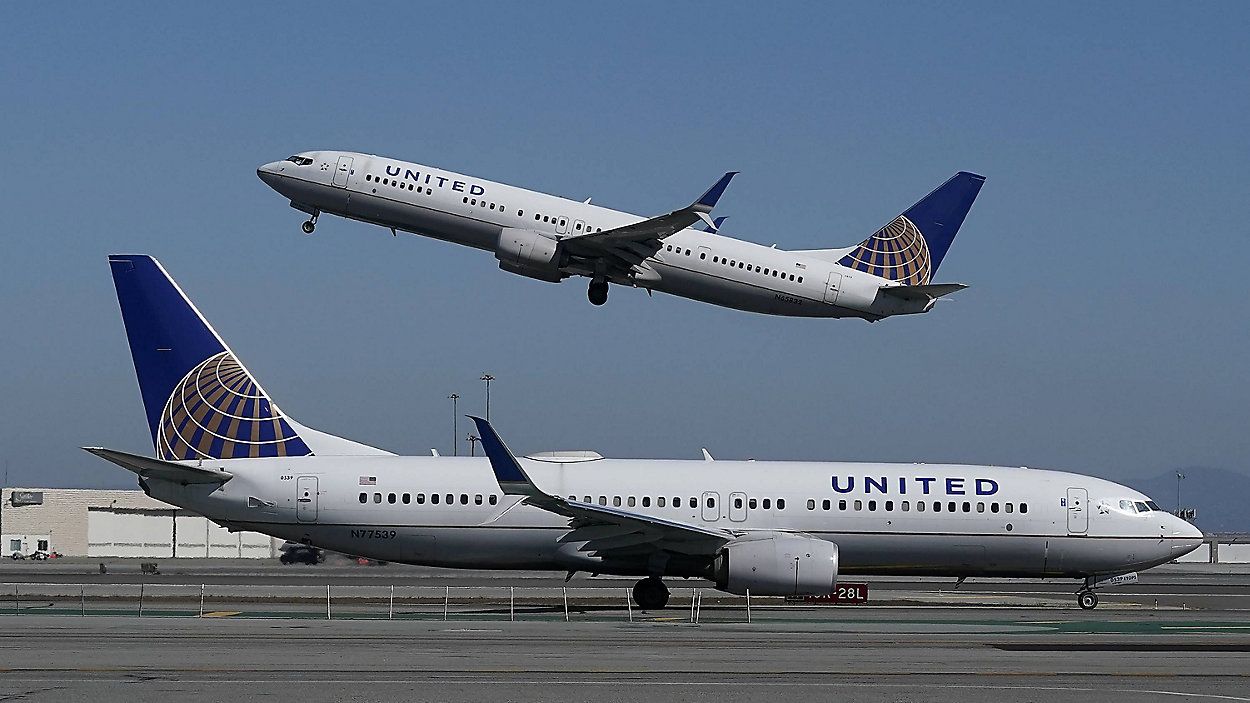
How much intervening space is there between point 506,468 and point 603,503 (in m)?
5.13

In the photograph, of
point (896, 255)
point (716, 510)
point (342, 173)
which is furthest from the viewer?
point (896, 255)

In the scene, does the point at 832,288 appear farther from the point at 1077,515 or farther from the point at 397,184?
the point at 397,184

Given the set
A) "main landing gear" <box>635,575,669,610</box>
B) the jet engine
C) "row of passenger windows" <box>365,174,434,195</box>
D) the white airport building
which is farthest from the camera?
the white airport building

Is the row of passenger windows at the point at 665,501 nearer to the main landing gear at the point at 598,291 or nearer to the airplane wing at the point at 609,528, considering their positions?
the airplane wing at the point at 609,528

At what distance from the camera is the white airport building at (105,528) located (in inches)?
3949

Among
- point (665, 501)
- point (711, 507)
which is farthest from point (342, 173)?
point (711, 507)

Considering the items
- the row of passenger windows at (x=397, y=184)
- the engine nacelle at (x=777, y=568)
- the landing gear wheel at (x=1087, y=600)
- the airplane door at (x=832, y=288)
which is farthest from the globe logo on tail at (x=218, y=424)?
→ the landing gear wheel at (x=1087, y=600)

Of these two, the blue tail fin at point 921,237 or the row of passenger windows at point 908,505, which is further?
the blue tail fin at point 921,237

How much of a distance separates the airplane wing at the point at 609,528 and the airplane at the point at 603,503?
0.22ft

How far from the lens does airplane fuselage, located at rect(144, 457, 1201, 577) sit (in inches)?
1491

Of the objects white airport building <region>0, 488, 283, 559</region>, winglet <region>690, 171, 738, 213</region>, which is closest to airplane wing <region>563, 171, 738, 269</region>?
winglet <region>690, 171, 738, 213</region>

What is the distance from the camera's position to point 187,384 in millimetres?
39531

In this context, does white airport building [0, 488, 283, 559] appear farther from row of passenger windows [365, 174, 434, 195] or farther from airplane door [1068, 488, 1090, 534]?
airplane door [1068, 488, 1090, 534]

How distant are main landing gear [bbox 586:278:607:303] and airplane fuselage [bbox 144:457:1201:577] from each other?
5387 millimetres
